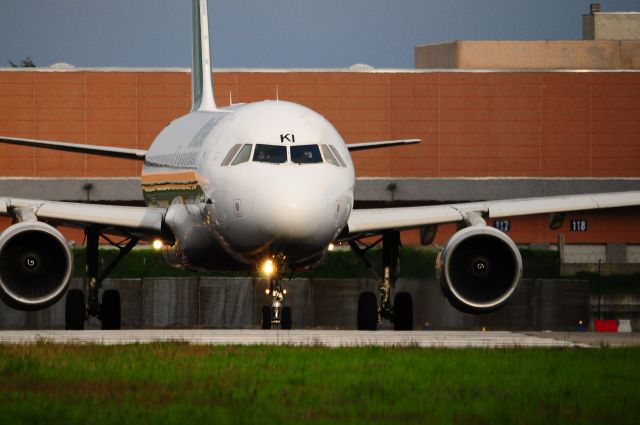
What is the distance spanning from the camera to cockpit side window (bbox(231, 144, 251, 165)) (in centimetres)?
2470

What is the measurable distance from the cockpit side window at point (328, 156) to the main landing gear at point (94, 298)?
19.1 feet

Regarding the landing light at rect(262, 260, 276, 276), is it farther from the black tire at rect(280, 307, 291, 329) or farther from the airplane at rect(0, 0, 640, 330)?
the black tire at rect(280, 307, 291, 329)

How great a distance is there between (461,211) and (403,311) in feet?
7.63

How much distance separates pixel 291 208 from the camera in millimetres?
23328

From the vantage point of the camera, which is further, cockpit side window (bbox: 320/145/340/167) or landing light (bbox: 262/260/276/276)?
landing light (bbox: 262/260/276/276)

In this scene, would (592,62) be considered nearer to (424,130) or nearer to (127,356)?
(424,130)

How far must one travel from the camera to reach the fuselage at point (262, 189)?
23.6 m

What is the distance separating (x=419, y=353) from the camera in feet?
60.5

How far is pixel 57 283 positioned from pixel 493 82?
1738 inches

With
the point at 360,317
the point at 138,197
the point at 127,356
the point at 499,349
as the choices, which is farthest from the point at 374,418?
the point at 138,197

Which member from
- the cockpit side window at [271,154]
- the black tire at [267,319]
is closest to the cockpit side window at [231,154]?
the cockpit side window at [271,154]

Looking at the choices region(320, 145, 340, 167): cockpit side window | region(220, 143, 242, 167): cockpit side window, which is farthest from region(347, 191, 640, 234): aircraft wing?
region(220, 143, 242, 167): cockpit side window

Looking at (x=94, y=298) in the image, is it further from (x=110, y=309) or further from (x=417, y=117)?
(x=417, y=117)

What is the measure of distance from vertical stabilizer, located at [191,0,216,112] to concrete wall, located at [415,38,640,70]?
184ft
